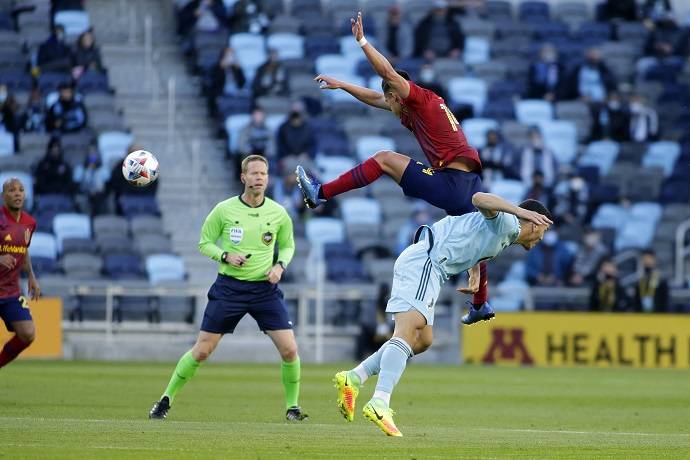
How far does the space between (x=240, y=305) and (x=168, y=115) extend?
18.0 m

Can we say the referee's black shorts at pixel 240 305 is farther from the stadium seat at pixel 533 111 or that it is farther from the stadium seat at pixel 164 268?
the stadium seat at pixel 533 111

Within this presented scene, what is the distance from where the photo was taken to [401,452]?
10148mm

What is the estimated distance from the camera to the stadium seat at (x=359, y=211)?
97.3 feet

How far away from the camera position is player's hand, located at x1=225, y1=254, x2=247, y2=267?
13742 mm

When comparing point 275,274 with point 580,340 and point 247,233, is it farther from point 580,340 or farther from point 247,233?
point 580,340

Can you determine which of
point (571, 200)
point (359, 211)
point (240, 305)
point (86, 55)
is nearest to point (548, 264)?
point (571, 200)

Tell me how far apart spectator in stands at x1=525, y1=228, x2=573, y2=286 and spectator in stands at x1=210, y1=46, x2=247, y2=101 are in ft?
24.6

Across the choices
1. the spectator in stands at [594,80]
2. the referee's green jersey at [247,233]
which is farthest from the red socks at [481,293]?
the spectator in stands at [594,80]

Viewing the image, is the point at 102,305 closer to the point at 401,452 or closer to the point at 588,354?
the point at 588,354

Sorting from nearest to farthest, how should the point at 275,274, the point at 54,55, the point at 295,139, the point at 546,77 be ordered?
the point at 275,274
the point at 295,139
the point at 54,55
the point at 546,77

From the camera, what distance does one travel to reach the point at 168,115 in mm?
31453

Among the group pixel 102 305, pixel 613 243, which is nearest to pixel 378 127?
pixel 613 243

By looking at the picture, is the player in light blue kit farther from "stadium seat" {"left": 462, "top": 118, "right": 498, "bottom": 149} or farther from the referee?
"stadium seat" {"left": 462, "top": 118, "right": 498, "bottom": 149}

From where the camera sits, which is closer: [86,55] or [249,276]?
[249,276]
